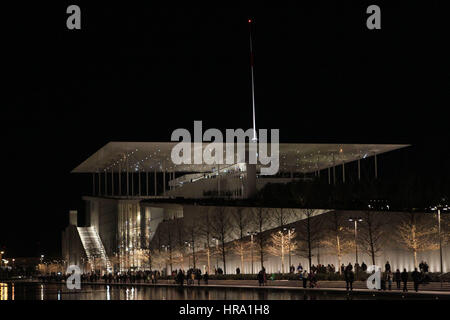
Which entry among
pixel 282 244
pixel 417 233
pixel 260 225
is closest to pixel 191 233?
pixel 260 225

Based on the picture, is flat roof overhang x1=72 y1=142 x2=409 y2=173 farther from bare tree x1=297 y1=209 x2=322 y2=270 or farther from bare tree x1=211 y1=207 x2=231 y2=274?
bare tree x1=297 y1=209 x2=322 y2=270

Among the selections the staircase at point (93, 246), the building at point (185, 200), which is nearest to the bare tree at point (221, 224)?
the building at point (185, 200)

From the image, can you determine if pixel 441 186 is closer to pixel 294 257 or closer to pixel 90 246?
pixel 294 257

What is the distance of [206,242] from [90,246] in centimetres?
4144

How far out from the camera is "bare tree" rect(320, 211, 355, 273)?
1826 inches

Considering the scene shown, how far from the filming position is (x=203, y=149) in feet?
214

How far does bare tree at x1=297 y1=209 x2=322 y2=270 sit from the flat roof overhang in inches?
540

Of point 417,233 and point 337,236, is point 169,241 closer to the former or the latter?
point 337,236

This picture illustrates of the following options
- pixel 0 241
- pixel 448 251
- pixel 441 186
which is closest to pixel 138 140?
pixel 441 186

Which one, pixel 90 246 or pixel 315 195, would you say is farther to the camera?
pixel 90 246

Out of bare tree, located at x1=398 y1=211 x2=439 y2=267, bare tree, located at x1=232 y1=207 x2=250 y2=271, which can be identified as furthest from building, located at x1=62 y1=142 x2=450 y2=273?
bare tree, located at x1=398 y1=211 x2=439 y2=267

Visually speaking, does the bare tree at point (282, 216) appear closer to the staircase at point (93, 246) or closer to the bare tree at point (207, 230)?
the bare tree at point (207, 230)

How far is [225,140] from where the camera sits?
204 ft

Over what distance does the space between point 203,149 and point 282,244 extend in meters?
17.9
